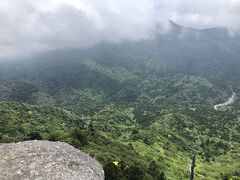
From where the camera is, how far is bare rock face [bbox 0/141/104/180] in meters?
40.4

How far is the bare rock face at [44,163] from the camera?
4041 centimetres

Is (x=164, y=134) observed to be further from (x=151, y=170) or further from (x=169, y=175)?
(x=151, y=170)

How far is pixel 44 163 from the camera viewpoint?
42750mm

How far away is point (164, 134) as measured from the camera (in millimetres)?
182125

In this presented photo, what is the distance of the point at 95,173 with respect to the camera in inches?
1779

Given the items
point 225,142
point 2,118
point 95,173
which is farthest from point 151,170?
point 225,142

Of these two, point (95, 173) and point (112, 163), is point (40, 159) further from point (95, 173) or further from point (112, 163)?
point (112, 163)

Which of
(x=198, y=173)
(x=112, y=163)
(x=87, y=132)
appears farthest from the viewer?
(x=198, y=173)

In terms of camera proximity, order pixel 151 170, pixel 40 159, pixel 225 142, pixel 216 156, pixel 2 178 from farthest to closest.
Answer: pixel 225 142 < pixel 216 156 < pixel 151 170 < pixel 40 159 < pixel 2 178

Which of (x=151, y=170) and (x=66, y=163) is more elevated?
(x=66, y=163)

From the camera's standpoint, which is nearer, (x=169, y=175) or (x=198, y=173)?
(x=169, y=175)

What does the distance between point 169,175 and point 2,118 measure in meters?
52.8

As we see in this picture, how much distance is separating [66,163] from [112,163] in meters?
18.0

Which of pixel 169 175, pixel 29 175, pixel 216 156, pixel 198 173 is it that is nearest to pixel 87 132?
pixel 169 175
